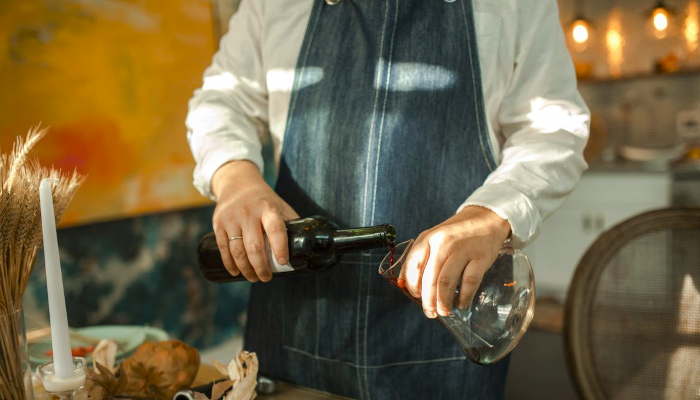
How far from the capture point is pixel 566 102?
3.16 feet

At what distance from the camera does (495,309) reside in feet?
2.29

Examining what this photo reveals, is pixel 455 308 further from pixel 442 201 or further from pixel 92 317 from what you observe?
pixel 92 317

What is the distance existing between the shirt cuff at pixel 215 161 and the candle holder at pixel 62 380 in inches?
18.3

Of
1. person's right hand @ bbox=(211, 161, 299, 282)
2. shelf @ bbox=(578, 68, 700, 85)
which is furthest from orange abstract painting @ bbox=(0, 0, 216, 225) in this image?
shelf @ bbox=(578, 68, 700, 85)

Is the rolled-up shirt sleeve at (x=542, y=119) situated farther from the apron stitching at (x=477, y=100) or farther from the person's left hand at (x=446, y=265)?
the person's left hand at (x=446, y=265)

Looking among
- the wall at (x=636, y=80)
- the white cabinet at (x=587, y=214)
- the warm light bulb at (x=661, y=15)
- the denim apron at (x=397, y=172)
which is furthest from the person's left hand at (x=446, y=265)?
the wall at (x=636, y=80)

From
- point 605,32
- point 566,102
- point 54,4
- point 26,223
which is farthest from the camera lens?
point 605,32

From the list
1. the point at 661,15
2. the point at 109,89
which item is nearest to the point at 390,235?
the point at 109,89

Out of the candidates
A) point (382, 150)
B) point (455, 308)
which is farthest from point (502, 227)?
point (382, 150)

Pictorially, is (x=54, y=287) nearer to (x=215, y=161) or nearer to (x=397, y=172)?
(x=215, y=161)

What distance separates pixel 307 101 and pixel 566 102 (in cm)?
44

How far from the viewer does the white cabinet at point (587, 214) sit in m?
3.82

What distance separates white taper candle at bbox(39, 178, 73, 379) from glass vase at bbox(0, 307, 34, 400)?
63mm

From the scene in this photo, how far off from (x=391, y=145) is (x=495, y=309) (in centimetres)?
38
